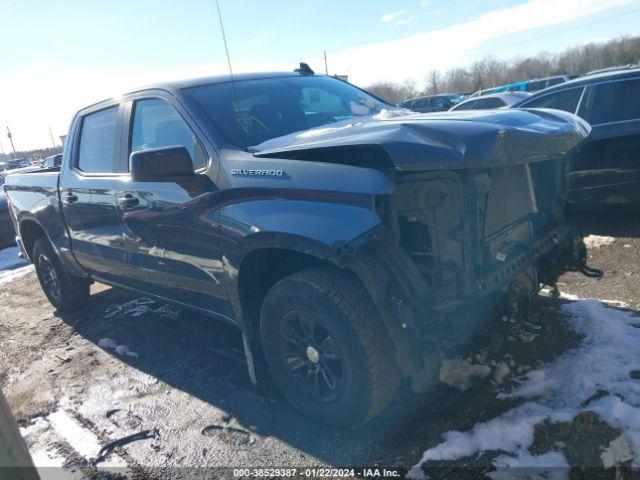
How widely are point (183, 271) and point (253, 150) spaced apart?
101 centimetres

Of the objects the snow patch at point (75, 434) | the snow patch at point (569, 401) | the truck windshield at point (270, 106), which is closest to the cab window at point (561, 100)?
the truck windshield at point (270, 106)

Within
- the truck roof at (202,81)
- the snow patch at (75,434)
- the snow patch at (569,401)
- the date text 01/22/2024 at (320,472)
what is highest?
the truck roof at (202,81)

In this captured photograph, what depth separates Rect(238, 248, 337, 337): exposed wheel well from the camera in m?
2.93

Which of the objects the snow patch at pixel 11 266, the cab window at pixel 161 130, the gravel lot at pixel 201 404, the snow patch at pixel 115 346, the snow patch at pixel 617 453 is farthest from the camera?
the snow patch at pixel 11 266

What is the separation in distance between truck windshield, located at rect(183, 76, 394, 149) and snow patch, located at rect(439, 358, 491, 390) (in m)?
1.80

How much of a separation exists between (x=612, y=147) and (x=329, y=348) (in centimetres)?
437

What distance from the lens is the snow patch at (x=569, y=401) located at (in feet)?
7.83

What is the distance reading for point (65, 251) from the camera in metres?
4.85

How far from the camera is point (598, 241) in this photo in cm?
527

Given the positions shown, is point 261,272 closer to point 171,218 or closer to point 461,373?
point 171,218

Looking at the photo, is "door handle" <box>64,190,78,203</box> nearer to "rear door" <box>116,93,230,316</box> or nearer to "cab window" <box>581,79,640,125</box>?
"rear door" <box>116,93,230,316</box>

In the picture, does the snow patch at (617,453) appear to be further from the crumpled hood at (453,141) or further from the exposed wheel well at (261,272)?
the exposed wheel well at (261,272)

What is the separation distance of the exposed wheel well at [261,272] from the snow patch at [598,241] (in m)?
3.69

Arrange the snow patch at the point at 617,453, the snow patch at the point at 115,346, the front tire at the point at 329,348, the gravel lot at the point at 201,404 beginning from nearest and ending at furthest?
the snow patch at the point at 617,453 < the front tire at the point at 329,348 < the gravel lot at the point at 201,404 < the snow patch at the point at 115,346
